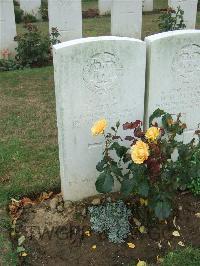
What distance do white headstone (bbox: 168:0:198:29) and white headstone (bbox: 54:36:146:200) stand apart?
6.45 metres

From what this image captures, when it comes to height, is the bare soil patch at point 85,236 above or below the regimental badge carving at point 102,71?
below

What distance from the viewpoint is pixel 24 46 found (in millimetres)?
8195

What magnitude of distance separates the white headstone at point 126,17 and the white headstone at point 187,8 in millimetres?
971

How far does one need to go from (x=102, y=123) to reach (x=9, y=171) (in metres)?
1.76

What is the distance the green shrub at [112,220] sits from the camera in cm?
369

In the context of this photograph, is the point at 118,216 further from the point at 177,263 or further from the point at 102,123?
the point at 102,123

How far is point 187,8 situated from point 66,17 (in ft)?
10.3

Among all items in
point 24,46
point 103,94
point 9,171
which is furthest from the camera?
point 24,46

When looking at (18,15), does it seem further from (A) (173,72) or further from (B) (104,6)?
(A) (173,72)

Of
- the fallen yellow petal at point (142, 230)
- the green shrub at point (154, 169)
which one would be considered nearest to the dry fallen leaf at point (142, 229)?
the fallen yellow petal at point (142, 230)

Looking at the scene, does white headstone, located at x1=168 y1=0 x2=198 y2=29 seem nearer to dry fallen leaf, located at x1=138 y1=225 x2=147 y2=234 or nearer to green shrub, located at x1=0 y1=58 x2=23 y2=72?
green shrub, located at x1=0 y1=58 x2=23 y2=72

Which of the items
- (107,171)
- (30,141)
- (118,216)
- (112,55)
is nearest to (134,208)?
(118,216)

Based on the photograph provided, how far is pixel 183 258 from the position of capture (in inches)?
135

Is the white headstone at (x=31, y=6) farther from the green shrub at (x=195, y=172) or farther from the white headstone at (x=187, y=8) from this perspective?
the green shrub at (x=195, y=172)
